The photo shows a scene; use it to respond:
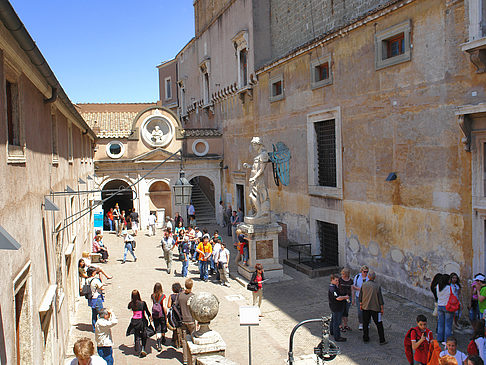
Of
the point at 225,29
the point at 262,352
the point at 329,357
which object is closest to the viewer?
the point at 329,357

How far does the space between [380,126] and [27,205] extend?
980 cm

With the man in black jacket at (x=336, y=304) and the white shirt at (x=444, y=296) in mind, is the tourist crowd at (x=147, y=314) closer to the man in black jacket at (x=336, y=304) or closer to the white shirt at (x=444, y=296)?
the man in black jacket at (x=336, y=304)

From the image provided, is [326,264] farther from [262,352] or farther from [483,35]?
[483,35]

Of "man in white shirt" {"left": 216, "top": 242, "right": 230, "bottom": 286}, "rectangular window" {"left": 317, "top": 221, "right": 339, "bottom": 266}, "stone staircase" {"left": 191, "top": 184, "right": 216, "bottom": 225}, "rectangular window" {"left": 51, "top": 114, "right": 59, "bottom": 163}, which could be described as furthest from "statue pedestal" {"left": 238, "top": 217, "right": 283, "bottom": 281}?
"stone staircase" {"left": 191, "top": 184, "right": 216, "bottom": 225}

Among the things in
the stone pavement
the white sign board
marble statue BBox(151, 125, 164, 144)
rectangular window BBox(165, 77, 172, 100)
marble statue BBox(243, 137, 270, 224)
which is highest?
rectangular window BBox(165, 77, 172, 100)

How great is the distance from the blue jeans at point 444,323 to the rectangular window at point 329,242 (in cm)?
617

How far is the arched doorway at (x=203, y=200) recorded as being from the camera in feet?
89.9

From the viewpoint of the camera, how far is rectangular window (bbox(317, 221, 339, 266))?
1570 cm

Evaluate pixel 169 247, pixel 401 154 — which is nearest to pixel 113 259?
pixel 169 247

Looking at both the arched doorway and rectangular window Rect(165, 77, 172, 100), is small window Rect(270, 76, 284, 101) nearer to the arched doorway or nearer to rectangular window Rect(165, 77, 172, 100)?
the arched doorway

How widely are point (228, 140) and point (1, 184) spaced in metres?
21.7

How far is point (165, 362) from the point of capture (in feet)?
29.2

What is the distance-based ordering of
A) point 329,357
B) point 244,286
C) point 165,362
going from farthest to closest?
point 244,286 → point 165,362 → point 329,357

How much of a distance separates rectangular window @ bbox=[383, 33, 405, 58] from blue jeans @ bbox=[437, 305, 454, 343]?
Answer: 22.3 ft
